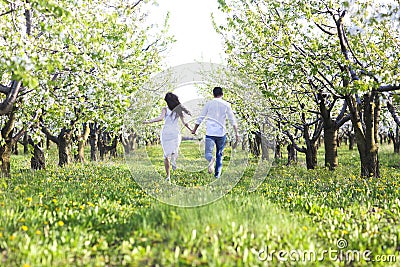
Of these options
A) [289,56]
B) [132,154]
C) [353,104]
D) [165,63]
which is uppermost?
[165,63]

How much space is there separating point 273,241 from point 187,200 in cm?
209

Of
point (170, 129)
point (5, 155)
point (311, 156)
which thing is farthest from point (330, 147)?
point (5, 155)

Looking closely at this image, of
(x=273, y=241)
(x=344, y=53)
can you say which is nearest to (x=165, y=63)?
(x=344, y=53)

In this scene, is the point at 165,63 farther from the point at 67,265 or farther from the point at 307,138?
the point at 67,265

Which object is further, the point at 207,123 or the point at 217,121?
the point at 207,123

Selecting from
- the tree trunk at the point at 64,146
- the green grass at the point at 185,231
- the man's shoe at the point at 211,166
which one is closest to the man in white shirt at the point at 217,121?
the man's shoe at the point at 211,166

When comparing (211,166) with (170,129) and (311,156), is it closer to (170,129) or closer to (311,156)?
(170,129)

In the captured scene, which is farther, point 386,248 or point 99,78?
point 99,78

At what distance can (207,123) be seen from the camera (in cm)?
979

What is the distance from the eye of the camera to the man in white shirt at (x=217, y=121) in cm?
915

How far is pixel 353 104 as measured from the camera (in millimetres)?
12500

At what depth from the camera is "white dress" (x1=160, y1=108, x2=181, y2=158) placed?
32.2ft

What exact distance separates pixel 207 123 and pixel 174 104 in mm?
1015

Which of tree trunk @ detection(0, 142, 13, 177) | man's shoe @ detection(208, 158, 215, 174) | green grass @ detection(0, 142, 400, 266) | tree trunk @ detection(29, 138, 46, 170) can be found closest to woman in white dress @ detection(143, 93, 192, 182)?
man's shoe @ detection(208, 158, 215, 174)
